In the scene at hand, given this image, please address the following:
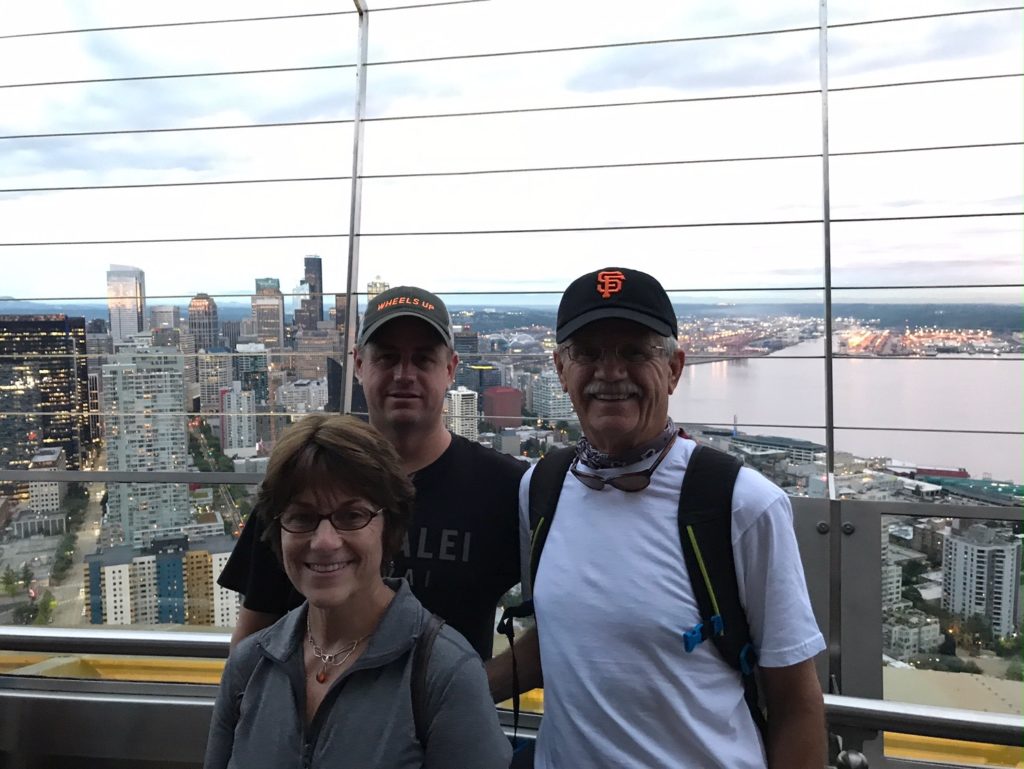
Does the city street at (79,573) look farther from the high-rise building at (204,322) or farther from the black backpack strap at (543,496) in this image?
the black backpack strap at (543,496)

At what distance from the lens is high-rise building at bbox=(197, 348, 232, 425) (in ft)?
9.53

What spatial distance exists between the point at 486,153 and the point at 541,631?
2.22 meters

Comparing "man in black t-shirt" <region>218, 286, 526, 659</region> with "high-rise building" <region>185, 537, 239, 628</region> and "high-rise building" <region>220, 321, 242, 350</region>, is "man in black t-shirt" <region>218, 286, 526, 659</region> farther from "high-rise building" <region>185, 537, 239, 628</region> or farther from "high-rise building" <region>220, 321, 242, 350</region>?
"high-rise building" <region>220, 321, 242, 350</region>

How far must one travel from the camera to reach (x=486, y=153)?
294 cm

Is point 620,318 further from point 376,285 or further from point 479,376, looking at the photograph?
point 376,285

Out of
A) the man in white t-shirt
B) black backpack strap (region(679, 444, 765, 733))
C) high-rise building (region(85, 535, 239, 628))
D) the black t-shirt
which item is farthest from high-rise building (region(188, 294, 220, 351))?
black backpack strap (region(679, 444, 765, 733))

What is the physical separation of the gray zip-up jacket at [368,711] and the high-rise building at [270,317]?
1917 mm

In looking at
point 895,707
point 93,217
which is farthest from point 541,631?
point 93,217

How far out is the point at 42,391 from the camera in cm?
314

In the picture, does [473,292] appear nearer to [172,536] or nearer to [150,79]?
[172,536]

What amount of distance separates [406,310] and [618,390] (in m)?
0.46

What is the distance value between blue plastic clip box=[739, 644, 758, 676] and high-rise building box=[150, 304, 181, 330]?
2.64 m

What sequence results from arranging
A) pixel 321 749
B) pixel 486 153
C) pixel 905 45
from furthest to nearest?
1. pixel 486 153
2. pixel 905 45
3. pixel 321 749

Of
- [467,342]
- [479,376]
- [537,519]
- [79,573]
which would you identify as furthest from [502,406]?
[79,573]
